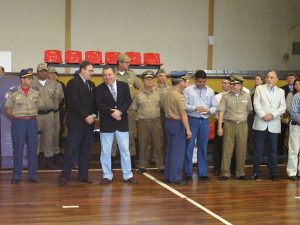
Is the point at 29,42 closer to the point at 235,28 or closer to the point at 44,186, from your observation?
the point at 235,28

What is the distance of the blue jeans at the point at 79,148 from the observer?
7953 millimetres

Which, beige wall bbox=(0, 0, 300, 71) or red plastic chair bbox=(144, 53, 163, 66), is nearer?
red plastic chair bbox=(144, 53, 163, 66)

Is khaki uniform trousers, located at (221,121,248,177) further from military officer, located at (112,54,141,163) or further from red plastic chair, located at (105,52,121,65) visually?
red plastic chair, located at (105,52,121,65)

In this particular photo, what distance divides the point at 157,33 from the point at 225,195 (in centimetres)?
806

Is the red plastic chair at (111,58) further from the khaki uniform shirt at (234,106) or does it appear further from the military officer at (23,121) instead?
the military officer at (23,121)

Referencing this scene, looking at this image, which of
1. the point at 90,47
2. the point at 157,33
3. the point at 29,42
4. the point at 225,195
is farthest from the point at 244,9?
the point at 225,195

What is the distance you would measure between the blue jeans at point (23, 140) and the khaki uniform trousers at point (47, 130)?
130 cm

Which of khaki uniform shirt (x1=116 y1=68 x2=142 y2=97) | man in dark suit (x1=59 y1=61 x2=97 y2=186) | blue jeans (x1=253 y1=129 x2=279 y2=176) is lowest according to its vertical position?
blue jeans (x1=253 y1=129 x2=279 y2=176)

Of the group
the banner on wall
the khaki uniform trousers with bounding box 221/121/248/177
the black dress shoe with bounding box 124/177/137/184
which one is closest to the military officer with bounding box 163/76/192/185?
the black dress shoe with bounding box 124/177/137/184

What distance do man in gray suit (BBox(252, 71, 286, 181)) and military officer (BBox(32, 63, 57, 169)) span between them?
3179 mm

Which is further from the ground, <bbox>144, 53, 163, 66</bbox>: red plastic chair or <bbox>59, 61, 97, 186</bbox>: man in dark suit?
<bbox>144, 53, 163, 66</bbox>: red plastic chair

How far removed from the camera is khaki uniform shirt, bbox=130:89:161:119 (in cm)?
905

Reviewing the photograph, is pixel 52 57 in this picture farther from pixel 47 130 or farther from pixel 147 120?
pixel 147 120

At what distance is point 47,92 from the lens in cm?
933
